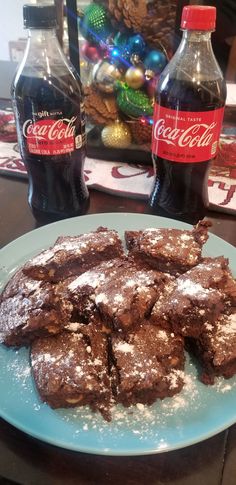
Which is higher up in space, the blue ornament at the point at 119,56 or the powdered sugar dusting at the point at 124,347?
the blue ornament at the point at 119,56

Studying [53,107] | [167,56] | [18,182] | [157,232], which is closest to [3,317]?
[157,232]

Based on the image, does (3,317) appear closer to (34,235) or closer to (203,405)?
(34,235)

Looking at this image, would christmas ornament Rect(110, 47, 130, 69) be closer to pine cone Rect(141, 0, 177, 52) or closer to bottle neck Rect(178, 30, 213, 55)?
pine cone Rect(141, 0, 177, 52)

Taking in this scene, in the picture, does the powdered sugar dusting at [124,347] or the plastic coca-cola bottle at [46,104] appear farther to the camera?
the plastic coca-cola bottle at [46,104]

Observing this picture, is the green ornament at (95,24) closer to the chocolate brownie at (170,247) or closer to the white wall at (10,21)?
the chocolate brownie at (170,247)

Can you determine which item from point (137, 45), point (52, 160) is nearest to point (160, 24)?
point (137, 45)

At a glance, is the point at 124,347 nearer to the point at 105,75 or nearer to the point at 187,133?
the point at 187,133

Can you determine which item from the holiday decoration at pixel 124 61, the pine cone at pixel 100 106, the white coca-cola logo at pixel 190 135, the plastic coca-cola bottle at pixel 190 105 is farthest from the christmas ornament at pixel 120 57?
the white coca-cola logo at pixel 190 135
